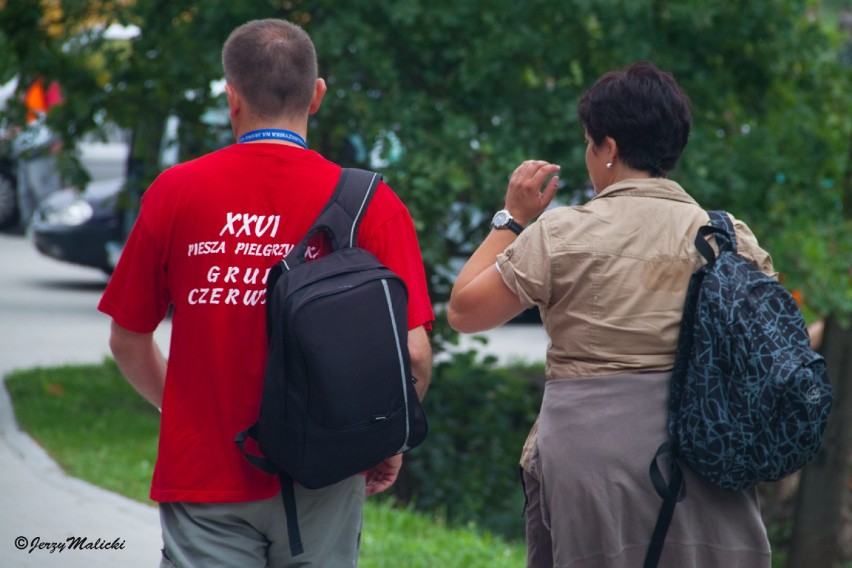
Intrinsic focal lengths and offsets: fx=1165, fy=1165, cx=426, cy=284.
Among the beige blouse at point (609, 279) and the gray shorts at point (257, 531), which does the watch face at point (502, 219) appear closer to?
the beige blouse at point (609, 279)

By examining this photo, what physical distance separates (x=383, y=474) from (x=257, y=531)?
317 mm

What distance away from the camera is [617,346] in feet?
8.30

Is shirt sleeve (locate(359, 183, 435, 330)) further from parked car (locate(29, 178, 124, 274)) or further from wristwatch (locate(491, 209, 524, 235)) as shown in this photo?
parked car (locate(29, 178, 124, 274))

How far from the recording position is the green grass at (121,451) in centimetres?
499

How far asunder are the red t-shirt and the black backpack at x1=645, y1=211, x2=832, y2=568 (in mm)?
665

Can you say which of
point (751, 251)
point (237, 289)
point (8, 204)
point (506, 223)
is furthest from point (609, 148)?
point (8, 204)

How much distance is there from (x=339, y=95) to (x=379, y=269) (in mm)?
4451

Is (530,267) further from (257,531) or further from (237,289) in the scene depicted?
(257,531)

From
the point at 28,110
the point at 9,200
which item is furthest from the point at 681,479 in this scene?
the point at 9,200

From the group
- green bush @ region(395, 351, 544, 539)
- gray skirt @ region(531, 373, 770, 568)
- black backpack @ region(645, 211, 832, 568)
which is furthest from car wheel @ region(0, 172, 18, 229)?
black backpack @ region(645, 211, 832, 568)

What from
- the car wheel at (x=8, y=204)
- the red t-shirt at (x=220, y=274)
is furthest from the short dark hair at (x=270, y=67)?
the car wheel at (x=8, y=204)

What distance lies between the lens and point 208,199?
2.45 meters

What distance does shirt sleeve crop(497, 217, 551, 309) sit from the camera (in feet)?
8.30

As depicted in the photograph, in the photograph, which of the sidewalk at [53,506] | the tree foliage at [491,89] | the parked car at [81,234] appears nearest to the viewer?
the sidewalk at [53,506]
